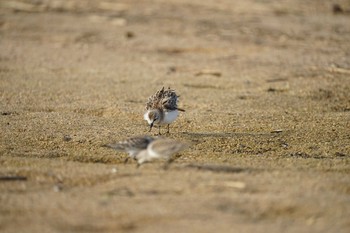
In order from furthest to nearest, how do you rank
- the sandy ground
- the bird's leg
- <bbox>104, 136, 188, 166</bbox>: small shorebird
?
the bird's leg, <bbox>104, 136, 188, 166</bbox>: small shorebird, the sandy ground

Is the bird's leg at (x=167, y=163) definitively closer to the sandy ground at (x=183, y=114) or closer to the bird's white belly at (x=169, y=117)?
the sandy ground at (x=183, y=114)

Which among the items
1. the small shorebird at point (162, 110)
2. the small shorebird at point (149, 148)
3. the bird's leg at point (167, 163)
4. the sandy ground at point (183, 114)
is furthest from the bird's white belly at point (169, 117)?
the small shorebird at point (149, 148)

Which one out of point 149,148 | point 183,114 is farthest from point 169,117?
point 149,148

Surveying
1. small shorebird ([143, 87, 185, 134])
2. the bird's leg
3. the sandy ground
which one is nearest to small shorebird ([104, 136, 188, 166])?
the bird's leg

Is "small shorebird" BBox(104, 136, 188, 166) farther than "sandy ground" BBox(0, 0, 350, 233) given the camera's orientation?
Yes

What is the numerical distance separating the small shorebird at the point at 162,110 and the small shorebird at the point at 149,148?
4.13 ft

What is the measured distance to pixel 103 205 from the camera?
5.92m

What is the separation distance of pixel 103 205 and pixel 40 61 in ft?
25.6

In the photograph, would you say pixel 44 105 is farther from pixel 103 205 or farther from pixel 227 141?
pixel 103 205

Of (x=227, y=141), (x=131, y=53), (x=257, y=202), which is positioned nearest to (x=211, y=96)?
(x=227, y=141)

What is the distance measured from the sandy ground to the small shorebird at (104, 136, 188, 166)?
13cm

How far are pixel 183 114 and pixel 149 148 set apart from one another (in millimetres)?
2811

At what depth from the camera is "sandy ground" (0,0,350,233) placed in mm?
5832

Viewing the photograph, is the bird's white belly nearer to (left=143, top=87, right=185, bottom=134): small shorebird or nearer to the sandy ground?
(left=143, top=87, right=185, bottom=134): small shorebird
